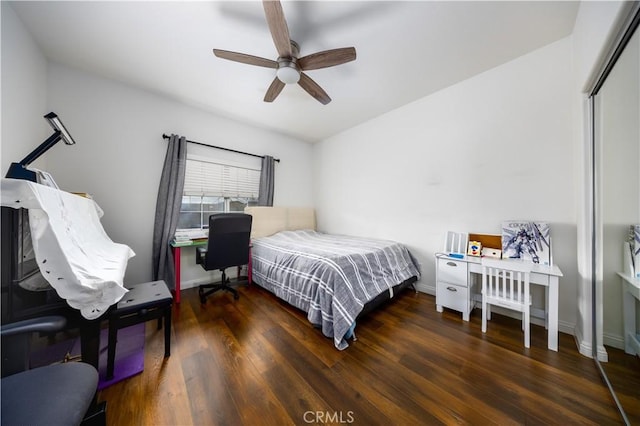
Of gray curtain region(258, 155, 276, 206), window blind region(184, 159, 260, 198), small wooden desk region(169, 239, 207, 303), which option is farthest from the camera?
gray curtain region(258, 155, 276, 206)

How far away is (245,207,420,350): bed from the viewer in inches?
69.0

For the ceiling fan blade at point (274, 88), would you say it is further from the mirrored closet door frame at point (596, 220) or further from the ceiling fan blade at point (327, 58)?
the mirrored closet door frame at point (596, 220)

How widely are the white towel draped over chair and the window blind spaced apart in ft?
5.75

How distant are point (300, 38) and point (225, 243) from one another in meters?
2.21

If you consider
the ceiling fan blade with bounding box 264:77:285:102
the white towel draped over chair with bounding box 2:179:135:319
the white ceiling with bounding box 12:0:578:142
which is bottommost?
the white towel draped over chair with bounding box 2:179:135:319

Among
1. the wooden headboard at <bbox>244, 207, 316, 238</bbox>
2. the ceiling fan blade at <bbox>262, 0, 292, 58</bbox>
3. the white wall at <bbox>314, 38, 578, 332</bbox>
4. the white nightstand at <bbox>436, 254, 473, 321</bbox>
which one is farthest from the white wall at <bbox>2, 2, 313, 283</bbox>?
the white nightstand at <bbox>436, 254, 473, 321</bbox>

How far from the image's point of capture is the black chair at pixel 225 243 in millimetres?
2305

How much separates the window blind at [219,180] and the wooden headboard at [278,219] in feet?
1.28

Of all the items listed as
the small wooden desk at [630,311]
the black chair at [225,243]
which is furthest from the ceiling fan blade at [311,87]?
the small wooden desk at [630,311]

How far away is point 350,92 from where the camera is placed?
2.59 metres

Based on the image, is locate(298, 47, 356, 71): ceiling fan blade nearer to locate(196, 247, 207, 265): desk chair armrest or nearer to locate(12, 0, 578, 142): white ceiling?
locate(12, 0, 578, 142): white ceiling

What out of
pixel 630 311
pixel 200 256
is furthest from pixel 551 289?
pixel 200 256

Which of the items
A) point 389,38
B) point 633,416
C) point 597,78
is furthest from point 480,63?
point 633,416

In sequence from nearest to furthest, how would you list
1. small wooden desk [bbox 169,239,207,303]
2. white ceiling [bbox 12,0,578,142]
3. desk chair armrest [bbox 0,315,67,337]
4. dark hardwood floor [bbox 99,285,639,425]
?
desk chair armrest [bbox 0,315,67,337]
dark hardwood floor [bbox 99,285,639,425]
white ceiling [bbox 12,0,578,142]
small wooden desk [bbox 169,239,207,303]
